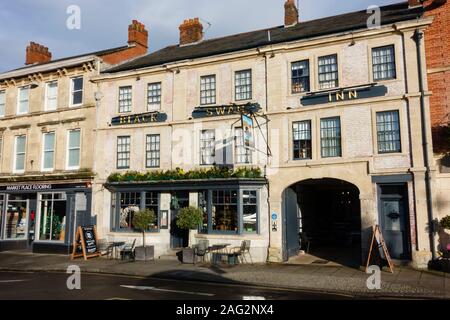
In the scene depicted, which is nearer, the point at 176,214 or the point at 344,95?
the point at 344,95

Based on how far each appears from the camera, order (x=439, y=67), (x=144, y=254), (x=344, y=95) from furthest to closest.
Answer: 1. (x=144, y=254)
2. (x=344, y=95)
3. (x=439, y=67)

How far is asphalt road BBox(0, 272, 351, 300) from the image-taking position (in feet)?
34.7

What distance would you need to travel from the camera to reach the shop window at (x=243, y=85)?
1845 cm

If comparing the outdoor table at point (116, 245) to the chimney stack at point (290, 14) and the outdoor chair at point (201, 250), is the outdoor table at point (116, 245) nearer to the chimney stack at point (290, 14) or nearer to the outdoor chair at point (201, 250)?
the outdoor chair at point (201, 250)

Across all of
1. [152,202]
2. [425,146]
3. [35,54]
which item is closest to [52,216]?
[152,202]

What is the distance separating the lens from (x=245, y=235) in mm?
17188

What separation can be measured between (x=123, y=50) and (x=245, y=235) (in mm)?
13786

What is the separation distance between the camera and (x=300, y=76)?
1748 cm

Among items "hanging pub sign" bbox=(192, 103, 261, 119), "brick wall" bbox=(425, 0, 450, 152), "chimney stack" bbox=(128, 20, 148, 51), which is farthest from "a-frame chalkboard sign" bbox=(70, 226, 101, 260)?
"brick wall" bbox=(425, 0, 450, 152)

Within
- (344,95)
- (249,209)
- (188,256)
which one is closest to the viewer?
(344,95)

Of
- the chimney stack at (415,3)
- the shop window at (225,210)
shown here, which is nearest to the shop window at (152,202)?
A: the shop window at (225,210)

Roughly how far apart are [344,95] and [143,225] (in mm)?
10597

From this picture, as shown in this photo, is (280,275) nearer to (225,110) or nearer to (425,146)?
(425,146)

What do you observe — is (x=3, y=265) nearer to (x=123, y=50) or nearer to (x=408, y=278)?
(x=123, y=50)
